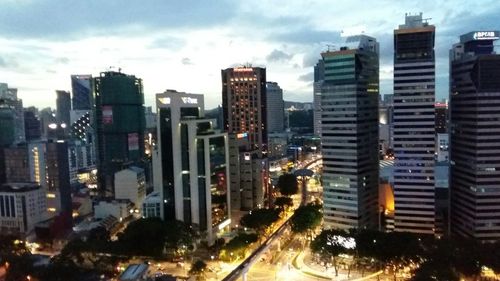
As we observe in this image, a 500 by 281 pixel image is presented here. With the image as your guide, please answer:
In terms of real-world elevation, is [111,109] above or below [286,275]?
above

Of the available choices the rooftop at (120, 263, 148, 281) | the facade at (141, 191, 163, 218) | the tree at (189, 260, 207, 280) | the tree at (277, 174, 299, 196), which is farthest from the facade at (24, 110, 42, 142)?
the tree at (189, 260, 207, 280)

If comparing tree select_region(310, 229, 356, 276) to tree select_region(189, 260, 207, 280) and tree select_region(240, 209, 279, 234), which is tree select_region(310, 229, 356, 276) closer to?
tree select_region(240, 209, 279, 234)

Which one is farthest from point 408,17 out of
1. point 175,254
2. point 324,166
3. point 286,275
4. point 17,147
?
point 17,147

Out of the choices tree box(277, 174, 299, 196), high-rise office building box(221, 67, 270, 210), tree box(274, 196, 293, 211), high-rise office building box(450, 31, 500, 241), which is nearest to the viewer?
high-rise office building box(450, 31, 500, 241)

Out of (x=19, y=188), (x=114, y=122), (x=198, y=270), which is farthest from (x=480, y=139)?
(x=114, y=122)

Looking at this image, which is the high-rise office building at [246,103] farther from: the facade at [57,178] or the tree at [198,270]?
the tree at [198,270]

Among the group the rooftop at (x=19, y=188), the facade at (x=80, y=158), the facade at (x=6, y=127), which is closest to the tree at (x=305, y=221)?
the rooftop at (x=19, y=188)

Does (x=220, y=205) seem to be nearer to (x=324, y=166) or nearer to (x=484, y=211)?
(x=324, y=166)

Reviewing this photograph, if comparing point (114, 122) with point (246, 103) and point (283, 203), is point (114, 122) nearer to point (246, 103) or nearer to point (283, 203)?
point (246, 103)
